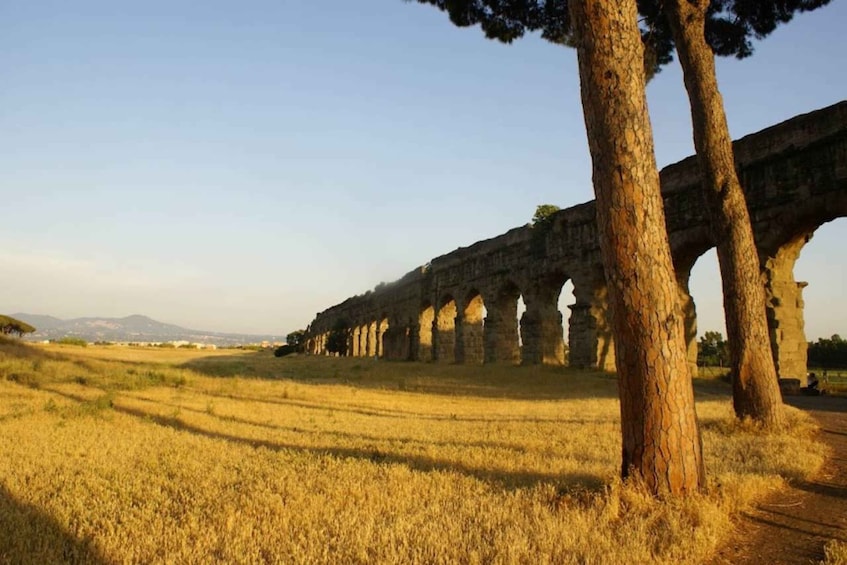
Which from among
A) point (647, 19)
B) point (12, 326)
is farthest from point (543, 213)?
point (12, 326)

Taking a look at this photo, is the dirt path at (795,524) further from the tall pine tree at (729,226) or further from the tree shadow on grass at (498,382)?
the tree shadow on grass at (498,382)

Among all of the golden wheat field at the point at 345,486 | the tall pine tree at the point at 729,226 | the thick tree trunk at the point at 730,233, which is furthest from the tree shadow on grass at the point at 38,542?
the thick tree trunk at the point at 730,233

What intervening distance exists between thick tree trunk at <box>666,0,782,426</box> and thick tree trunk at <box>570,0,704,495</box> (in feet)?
13.1

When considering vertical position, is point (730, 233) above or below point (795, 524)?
above

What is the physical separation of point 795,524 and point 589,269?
16.2m

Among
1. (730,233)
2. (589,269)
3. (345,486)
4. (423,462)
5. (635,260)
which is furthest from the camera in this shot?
(589,269)

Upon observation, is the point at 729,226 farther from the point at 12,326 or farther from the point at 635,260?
the point at 12,326

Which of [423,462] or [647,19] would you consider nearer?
[423,462]

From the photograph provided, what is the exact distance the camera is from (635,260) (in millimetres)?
4070

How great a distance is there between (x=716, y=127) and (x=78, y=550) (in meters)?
8.45

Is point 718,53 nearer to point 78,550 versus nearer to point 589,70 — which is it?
point 589,70

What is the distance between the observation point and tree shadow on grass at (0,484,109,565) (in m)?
2.86

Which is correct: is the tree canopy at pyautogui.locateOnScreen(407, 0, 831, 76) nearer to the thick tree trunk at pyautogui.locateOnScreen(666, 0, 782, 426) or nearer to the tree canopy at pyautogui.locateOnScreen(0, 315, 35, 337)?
the thick tree trunk at pyautogui.locateOnScreen(666, 0, 782, 426)

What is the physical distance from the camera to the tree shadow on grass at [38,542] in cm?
286
